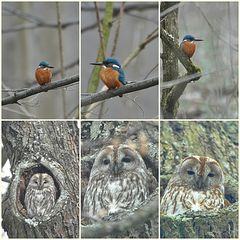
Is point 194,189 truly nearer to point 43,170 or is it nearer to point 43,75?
point 43,170

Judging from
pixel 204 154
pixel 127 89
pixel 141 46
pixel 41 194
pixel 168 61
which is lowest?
pixel 41 194

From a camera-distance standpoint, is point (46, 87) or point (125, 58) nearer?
point (46, 87)

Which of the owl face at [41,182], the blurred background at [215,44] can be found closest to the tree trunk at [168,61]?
the blurred background at [215,44]

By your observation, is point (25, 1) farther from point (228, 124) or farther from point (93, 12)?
point (228, 124)

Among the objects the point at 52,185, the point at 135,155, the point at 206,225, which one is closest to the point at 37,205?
the point at 52,185

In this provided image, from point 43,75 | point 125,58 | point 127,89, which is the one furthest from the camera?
point 125,58

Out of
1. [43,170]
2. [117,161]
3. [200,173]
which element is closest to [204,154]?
[200,173]
